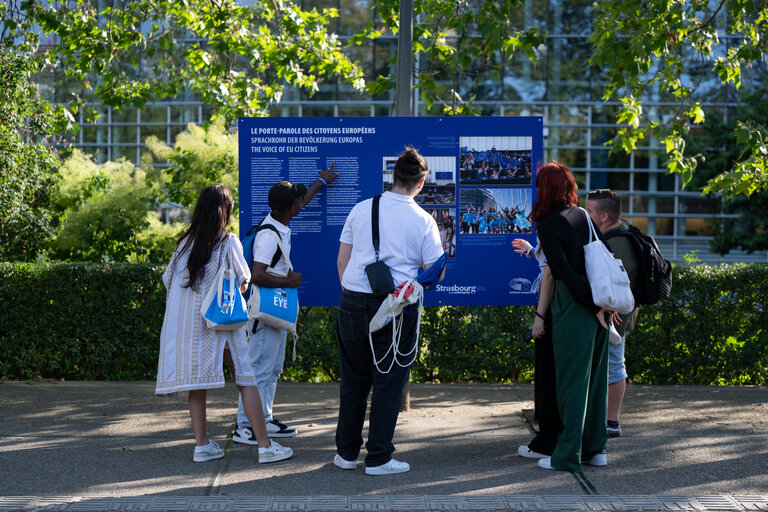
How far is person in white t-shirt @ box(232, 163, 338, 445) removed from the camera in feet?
17.1

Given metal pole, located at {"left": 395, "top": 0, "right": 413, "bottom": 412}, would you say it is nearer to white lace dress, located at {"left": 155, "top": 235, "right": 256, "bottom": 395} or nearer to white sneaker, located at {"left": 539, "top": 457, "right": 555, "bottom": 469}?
white sneaker, located at {"left": 539, "top": 457, "right": 555, "bottom": 469}

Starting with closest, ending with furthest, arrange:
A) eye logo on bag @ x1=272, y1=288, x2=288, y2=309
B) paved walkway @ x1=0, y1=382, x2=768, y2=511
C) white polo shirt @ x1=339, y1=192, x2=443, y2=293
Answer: paved walkway @ x1=0, y1=382, x2=768, y2=511, white polo shirt @ x1=339, y1=192, x2=443, y2=293, eye logo on bag @ x1=272, y1=288, x2=288, y2=309

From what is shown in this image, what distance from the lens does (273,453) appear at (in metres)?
4.99

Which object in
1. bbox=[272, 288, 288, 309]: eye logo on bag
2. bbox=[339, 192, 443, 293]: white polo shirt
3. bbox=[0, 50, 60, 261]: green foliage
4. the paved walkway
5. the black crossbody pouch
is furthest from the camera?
bbox=[0, 50, 60, 261]: green foliage

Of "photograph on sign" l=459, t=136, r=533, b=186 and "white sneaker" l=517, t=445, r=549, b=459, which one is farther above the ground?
"photograph on sign" l=459, t=136, r=533, b=186

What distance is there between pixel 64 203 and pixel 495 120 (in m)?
7.10

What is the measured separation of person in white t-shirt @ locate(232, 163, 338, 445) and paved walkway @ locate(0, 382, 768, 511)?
25cm

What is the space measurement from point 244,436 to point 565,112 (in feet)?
64.7

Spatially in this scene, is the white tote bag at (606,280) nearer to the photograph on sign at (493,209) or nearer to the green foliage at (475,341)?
the photograph on sign at (493,209)

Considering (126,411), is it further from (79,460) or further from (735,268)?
(735,268)

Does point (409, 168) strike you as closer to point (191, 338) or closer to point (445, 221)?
point (445, 221)

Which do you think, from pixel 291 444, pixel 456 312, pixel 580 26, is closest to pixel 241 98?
pixel 456 312

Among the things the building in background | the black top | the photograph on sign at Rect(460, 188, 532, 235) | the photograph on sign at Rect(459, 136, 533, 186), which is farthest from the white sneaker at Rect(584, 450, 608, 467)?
the building in background

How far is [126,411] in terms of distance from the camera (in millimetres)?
6414
